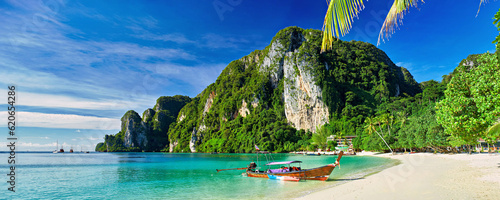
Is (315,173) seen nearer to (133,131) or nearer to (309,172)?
(309,172)

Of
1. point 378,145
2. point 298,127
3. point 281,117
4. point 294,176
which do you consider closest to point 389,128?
point 378,145

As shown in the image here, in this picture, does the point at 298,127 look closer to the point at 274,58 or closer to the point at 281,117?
the point at 281,117

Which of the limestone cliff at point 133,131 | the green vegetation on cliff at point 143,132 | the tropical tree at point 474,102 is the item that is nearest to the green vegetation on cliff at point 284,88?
the green vegetation on cliff at point 143,132

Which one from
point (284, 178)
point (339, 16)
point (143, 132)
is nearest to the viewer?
point (339, 16)

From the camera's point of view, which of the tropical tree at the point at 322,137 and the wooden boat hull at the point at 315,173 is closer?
the wooden boat hull at the point at 315,173

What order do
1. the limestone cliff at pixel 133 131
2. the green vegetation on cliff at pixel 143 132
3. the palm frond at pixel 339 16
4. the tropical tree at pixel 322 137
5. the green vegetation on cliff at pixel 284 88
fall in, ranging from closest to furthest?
the palm frond at pixel 339 16 → the tropical tree at pixel 322 137 → the green vegetation on cliff at pixel 284 88 → the limestone cliff at pixel 133 131 → the green vegetation on cliff at pixel 143 132

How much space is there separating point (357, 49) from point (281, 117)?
1983 inches

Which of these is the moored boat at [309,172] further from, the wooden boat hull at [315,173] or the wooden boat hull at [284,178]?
the wooden boat hull at [284,178]

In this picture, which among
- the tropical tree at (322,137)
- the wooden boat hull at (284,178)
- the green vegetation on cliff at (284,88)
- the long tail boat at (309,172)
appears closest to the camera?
the long tail boat at (309,172)

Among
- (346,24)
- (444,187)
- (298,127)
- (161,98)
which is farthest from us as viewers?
(161,98)

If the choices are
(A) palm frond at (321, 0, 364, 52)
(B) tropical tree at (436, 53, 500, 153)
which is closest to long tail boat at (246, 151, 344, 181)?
(B) tropical tree at (436, 53, 500, 153)

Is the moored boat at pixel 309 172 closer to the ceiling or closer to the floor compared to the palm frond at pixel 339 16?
closer to the floor

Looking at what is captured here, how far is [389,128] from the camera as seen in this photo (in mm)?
64500

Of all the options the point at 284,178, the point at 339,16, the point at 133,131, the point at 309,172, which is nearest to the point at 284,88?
the point at 284,178
